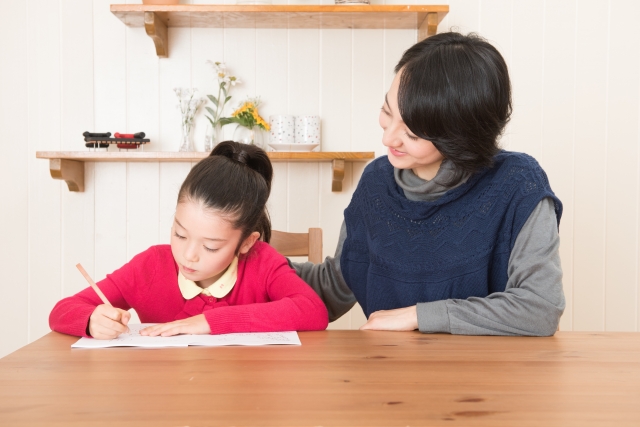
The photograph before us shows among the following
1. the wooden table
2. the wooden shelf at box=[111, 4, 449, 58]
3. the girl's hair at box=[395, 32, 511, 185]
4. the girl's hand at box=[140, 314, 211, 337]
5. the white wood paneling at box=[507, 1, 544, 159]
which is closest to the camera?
the wooden table

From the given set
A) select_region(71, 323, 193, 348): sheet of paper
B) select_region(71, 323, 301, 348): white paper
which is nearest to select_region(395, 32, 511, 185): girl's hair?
select_region(71, 323, 301, 348): white paper

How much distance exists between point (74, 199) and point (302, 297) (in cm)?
151

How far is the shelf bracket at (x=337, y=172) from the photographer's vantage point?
2.36m

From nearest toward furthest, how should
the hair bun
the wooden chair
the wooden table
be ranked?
the wooden table → the hair bun → the wooden chair

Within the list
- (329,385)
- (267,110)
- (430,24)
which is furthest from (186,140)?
(329,385)

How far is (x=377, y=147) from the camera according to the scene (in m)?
2.53

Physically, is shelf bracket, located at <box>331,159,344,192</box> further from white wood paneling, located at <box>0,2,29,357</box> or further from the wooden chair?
white wood paneling, located at <box>0,2,29,357</box>

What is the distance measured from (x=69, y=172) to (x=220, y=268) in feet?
4.10

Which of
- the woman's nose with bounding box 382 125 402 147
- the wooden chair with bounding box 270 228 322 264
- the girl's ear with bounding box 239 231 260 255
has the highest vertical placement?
the woman's nose with bounding box 382 125 402 147

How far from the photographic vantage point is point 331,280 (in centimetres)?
160

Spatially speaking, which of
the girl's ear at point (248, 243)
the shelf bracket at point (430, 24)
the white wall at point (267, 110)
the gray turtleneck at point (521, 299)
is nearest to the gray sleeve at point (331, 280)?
the girl's ear at point (248, 243)

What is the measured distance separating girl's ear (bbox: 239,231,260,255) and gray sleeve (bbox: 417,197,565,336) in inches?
16.4

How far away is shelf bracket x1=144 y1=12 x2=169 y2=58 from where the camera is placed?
231 centimetres

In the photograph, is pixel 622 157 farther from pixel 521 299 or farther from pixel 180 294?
pixel 180 294
